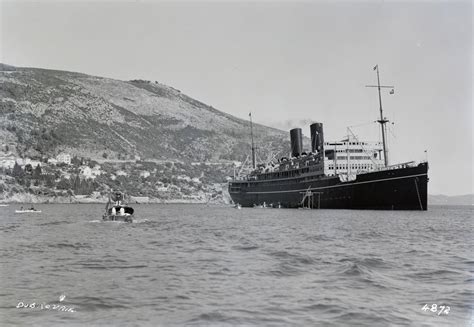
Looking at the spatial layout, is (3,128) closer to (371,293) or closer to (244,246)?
(244,246)

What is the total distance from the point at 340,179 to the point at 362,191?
5375 mm

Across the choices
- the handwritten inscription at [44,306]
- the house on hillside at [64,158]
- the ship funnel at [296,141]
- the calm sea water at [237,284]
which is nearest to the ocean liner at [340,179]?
the ship funnel at [296,141]

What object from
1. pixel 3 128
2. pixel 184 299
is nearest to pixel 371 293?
pixel 184 299

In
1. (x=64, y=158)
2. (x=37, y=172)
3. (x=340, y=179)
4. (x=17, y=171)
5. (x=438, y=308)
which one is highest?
(x=64, y=158)

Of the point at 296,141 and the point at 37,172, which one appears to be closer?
the point at 296,141

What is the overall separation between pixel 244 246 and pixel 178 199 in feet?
567

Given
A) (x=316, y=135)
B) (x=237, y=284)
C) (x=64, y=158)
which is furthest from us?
(x=64, y=158)

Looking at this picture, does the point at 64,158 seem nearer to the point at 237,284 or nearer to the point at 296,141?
the point at 296,141

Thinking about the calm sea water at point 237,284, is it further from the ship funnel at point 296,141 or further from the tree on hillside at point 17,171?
the tree on hillside at point 17,171

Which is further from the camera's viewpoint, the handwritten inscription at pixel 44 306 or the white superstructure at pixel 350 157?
the white superstructure at pixel 350 157

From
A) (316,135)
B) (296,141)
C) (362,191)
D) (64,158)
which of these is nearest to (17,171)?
(64,158)

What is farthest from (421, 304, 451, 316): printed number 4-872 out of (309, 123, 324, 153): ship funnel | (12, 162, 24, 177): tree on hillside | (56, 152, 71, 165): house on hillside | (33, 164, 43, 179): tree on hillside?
(56, 152, 71, 165): house on hillside

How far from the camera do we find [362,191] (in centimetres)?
6356

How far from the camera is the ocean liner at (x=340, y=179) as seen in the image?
60.2 meters
